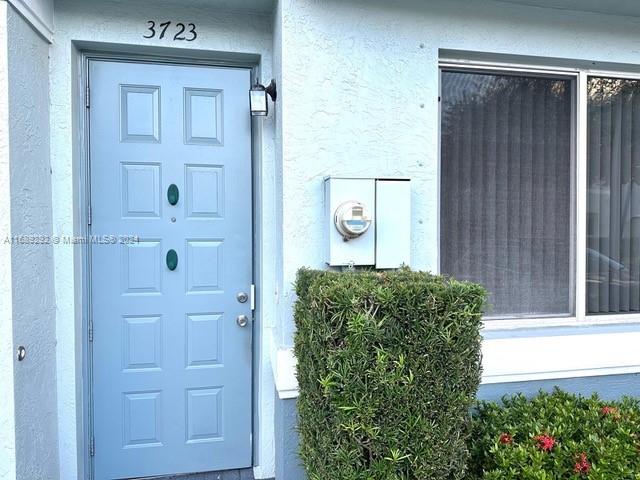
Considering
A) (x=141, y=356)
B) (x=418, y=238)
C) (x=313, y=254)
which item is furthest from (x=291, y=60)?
(x=141, y=356)

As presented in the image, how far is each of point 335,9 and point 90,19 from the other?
4.99 feet

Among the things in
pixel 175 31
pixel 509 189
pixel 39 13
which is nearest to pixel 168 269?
pixel 175 31

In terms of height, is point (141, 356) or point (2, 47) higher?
point (2, 47)

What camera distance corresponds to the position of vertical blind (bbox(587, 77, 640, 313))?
10.2 ft

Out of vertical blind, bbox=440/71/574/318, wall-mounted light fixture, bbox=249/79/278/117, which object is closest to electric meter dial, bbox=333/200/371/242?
vertical blind, bbox=440/71/574/318

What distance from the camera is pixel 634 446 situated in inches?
87.0

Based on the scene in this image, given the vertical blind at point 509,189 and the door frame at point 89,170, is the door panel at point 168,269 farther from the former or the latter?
the vertical blind at point 509,189

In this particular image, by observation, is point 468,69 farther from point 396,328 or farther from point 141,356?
point 141,356

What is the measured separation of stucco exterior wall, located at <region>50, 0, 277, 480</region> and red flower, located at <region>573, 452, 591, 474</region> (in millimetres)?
1814

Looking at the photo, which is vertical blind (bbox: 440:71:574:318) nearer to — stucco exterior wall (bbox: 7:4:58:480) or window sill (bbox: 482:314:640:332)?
window sill (bbox: 482:314:640:332)

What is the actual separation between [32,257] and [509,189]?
9.68ft

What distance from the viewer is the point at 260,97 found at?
2.75 meters

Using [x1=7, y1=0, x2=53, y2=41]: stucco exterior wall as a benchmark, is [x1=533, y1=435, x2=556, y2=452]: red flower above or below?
below

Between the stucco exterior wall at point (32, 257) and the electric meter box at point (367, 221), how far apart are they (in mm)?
1631
